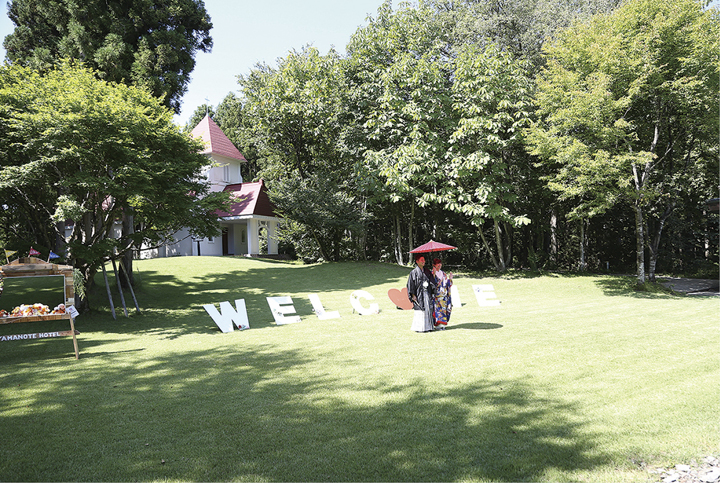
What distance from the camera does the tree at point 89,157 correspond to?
10992 mm

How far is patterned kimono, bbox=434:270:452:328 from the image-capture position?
9312 mm

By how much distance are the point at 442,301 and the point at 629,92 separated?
455 inches

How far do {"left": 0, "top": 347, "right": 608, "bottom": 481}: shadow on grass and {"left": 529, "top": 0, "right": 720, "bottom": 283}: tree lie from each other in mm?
13326

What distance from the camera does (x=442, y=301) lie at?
938 centimetres

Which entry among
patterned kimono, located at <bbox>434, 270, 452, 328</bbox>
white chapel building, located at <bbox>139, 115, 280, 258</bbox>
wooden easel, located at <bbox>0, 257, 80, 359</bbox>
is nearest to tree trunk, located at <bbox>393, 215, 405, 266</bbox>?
white chapel building, located at <bbox>139, 115, 280, 258</bbox>

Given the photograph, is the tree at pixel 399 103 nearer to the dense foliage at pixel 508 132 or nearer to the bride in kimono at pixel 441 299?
the dense foliage at pixel 508 132

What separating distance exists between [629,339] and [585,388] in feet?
11.2

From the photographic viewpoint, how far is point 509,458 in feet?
12.0

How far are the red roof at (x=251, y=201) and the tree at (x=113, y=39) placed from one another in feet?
32.4

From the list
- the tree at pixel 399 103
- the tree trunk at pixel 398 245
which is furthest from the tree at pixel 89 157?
the tree trunk at pixel 398 245

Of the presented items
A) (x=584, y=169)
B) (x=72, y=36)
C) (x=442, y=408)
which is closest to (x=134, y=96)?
(x=72, y=36)

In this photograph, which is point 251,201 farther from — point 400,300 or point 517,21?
point 400,300

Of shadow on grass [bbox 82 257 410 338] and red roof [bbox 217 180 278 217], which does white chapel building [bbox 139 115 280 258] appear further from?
shadow on grass [bbox 82 257 410 338]

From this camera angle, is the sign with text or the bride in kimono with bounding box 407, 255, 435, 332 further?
the sign with text
